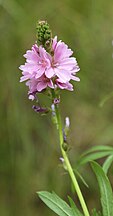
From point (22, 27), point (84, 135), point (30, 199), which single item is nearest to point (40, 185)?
point (30, 199)

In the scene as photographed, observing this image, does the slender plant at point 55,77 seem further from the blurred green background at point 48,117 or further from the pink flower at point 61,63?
the blurred green background at point 48,117

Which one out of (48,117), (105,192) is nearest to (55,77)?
(105,192)

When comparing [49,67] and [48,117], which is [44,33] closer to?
[49,67]

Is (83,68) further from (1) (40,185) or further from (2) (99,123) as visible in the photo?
(1) (40,185)

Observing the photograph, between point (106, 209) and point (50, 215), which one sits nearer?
point (106, 209)

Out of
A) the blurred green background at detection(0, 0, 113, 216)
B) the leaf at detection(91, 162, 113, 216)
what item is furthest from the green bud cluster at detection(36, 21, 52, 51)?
the blurred green background at detection(0, 0, 113, 216)
